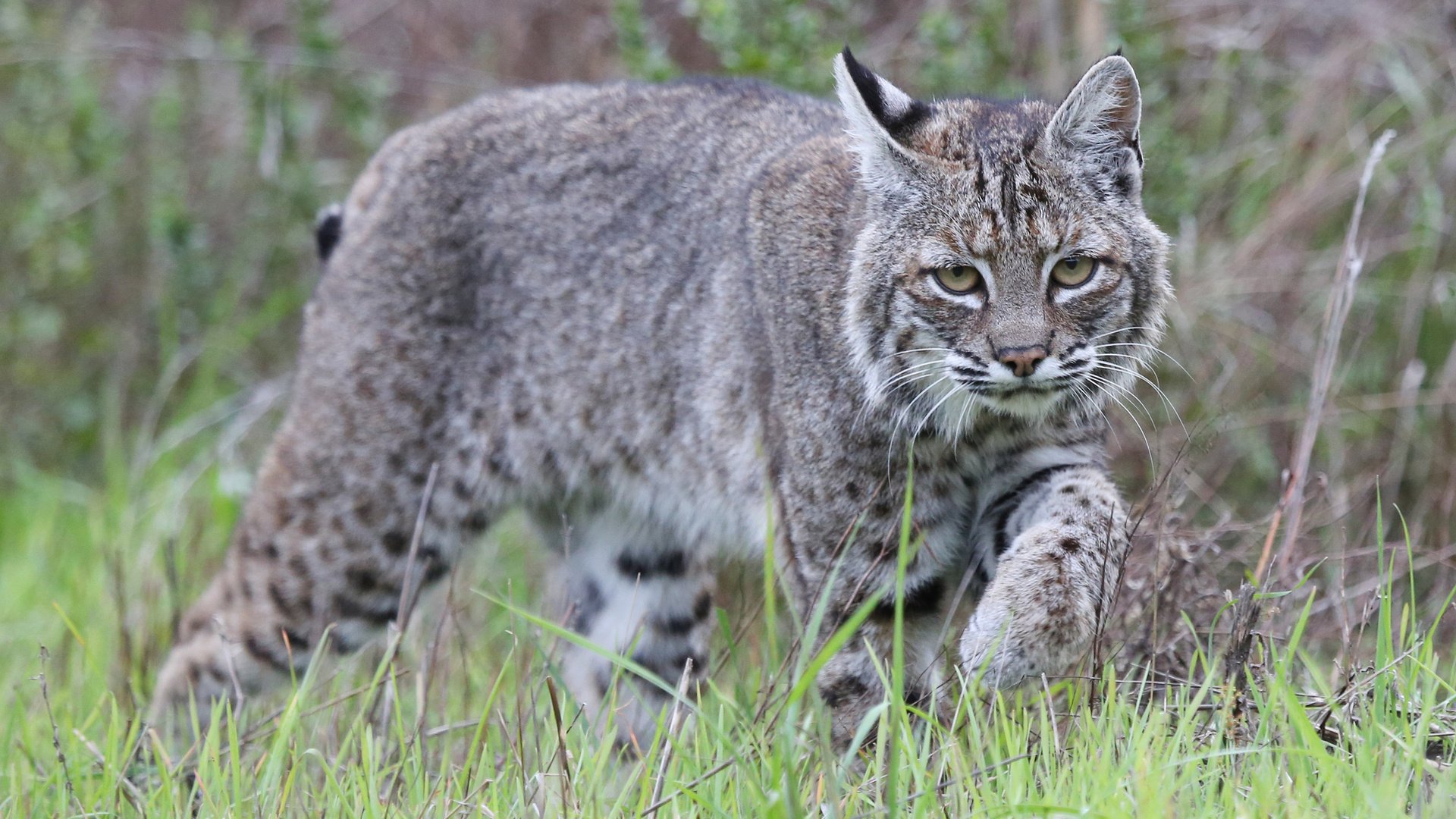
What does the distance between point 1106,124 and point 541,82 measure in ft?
14.4

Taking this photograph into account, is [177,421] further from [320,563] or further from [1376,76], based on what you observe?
[1376,76]

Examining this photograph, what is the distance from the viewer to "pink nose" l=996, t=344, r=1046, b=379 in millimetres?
3271

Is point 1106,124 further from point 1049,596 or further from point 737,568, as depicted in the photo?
point 737,568

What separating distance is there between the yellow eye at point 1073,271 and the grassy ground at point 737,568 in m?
0.40

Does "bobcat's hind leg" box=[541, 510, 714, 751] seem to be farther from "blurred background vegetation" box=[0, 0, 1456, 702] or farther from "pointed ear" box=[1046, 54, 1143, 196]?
"pointed ear" box=[1046, 54, 1143, 196]

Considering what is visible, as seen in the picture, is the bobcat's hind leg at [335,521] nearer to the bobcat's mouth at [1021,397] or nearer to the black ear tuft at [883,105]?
the black ear tuft at [883,105]

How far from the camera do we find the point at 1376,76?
20.2 ft

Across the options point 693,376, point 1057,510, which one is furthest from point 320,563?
point 1057,510

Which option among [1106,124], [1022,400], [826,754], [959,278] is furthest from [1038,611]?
[1106,124]

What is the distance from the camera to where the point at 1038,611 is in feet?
10.4

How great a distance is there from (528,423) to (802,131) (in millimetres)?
1139

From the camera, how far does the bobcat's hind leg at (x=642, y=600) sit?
5027 mm

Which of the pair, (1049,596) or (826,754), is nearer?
(826,754)

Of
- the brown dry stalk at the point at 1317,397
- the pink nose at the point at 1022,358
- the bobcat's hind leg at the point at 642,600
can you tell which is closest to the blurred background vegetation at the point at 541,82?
the brown dry stalk at the point at 1317,397
